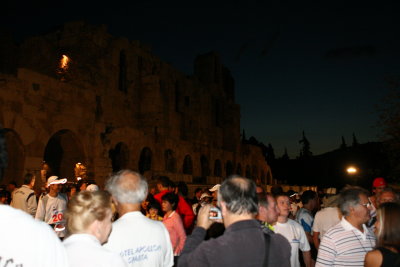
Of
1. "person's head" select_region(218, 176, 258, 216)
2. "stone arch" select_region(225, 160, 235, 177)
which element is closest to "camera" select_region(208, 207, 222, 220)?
"person's head" select_region(218, 176, 258, 216)

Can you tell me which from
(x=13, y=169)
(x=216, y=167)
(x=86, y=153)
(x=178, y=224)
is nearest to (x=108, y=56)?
(x=86, y=153)

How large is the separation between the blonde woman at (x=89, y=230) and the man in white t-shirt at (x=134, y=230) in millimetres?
453

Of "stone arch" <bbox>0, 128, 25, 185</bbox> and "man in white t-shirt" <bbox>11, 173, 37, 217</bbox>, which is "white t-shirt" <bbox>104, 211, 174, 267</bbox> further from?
"stone arch" <bbox>0, 128, 25, 185</bbox>

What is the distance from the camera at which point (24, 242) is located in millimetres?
1420

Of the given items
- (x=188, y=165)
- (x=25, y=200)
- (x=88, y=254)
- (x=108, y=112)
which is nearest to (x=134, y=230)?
(x=88, y=254)

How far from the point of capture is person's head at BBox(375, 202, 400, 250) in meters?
2.70

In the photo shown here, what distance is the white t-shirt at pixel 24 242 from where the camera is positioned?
140 centimetres

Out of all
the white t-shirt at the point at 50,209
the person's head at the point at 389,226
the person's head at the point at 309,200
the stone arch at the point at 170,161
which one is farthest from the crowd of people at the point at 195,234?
the stone arch at the point at 170,161

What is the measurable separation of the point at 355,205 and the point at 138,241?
2187 mm

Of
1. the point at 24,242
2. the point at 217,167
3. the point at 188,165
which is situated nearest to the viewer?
the point at 24,242

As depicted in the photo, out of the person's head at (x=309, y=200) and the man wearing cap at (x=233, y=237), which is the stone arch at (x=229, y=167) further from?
the man wearing cap at (x=233, y=237)

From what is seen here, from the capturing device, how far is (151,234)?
291 centimetres

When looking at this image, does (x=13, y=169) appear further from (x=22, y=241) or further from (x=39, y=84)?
(x=22, y=241)

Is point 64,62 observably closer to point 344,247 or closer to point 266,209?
point 266,209
